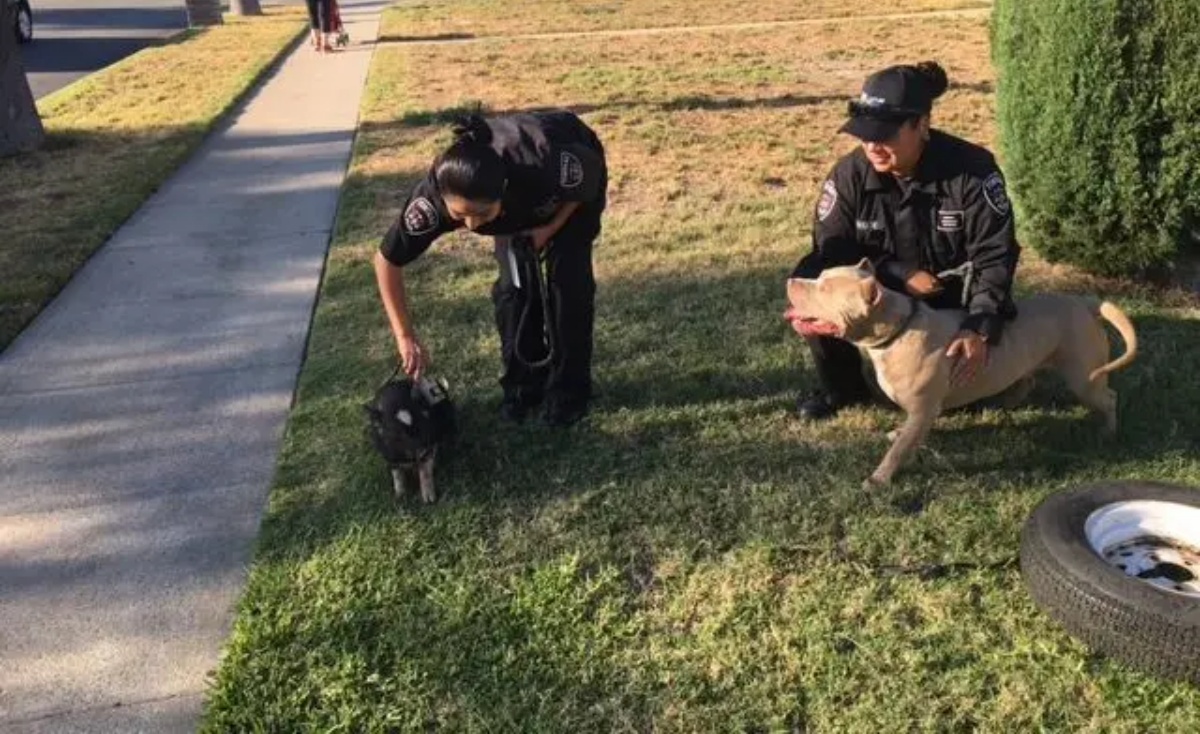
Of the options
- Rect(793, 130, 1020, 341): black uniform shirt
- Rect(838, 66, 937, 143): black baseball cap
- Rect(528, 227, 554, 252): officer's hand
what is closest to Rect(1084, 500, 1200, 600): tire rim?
Rect(793, 130, 1020, 341): black uniform shirt

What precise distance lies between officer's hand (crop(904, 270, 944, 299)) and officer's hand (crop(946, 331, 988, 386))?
345mm

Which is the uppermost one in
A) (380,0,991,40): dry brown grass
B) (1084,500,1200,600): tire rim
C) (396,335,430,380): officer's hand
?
(396,335,430,380): officer's hand

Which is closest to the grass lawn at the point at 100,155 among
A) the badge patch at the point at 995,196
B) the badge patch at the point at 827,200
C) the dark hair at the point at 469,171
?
the dark hair at the point at 469,171

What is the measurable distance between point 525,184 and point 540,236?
0.31 meters

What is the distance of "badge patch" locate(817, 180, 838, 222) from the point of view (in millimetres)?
3695

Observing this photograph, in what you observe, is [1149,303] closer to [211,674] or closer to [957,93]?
[211,674]

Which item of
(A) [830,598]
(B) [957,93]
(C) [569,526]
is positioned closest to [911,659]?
(A) [830,598]

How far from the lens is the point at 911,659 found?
274 cm

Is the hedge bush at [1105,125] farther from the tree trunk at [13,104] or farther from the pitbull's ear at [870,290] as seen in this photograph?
the tree trunk at [13,104]

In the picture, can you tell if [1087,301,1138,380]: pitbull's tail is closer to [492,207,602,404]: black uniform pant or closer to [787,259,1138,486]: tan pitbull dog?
[787,259,1138,486]: tan pitbull dog

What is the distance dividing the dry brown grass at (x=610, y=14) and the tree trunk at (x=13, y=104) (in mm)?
7773

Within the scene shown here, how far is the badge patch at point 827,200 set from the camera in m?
3.70

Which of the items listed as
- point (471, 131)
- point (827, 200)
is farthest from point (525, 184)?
point (827, 200)

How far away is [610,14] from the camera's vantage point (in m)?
17.5
